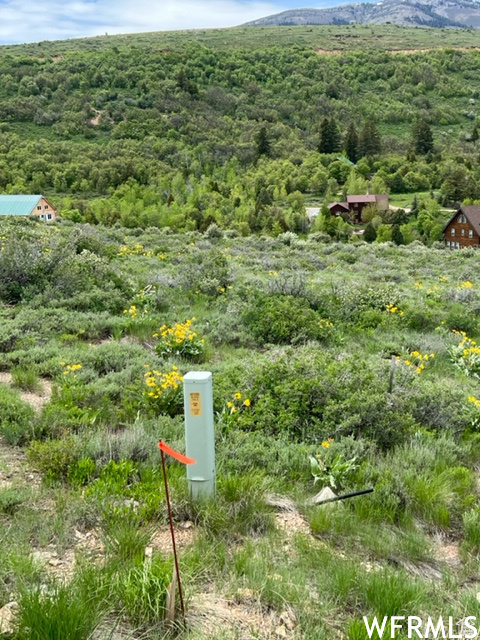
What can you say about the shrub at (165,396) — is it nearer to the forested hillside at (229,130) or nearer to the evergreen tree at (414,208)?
the forested hillside at (229,130)

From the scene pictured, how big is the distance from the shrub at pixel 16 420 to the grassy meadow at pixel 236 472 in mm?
18

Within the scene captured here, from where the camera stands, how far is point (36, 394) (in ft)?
17.6

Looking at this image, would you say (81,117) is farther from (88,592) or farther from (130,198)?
(88,592)

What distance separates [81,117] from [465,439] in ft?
237

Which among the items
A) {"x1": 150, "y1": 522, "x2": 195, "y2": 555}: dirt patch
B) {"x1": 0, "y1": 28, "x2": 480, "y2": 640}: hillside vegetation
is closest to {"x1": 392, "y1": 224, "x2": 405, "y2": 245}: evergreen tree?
{"x1": 0, "y1": 28, "x2": 480, "y2": 640}: hillside vegetation

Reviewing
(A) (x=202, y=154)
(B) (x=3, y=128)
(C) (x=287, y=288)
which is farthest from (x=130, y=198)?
(C) (x=287, y=288)

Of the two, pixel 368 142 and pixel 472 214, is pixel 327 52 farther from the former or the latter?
pixel 472 214

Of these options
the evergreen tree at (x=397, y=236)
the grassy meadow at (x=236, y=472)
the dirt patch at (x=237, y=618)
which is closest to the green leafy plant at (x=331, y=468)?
the grassy meadow at (x=236, y=472)

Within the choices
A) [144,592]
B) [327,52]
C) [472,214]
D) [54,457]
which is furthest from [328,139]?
[144,592]

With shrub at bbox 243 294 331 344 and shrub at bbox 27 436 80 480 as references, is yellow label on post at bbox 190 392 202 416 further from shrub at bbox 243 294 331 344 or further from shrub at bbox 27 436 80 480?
shrub at bbox 243 294 331 344

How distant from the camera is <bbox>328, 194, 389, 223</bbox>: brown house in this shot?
48656 mm

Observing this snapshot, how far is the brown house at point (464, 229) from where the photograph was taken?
40.7m

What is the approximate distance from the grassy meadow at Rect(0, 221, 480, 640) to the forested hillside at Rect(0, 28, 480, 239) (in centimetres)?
2800

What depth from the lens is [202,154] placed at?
6369cm
